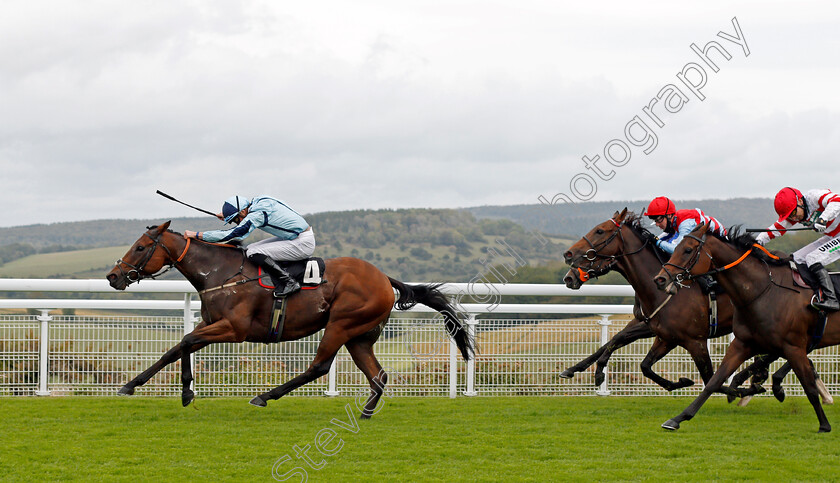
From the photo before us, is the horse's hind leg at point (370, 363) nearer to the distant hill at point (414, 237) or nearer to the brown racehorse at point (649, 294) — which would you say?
the brown racehorse at point (649, 294)

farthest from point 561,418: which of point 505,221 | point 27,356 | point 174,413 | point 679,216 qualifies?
point 505,221

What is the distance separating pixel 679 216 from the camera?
8008 millimetres

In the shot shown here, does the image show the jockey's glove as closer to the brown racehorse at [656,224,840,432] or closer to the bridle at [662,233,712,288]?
the brown racehorse at [656,224,840,432]

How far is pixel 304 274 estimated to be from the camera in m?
7.40

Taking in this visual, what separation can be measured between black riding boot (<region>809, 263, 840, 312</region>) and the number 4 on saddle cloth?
3.86 m

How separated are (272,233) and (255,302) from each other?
60cm

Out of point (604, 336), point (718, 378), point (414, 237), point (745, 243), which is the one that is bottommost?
point (718, 378)

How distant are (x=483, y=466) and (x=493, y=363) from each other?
11.4ft

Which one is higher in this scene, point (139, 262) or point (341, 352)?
point (139, 262)

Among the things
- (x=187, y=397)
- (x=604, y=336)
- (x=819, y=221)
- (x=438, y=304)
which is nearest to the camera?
(x=819, y=221)

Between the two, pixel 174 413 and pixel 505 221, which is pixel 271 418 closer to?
pixel 174 413

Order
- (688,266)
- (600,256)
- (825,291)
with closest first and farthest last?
(688,266)
(825,291)
(600,256)

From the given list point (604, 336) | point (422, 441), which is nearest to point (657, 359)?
point (604, 336)

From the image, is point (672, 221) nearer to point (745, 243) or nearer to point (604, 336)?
point (745, 243)
